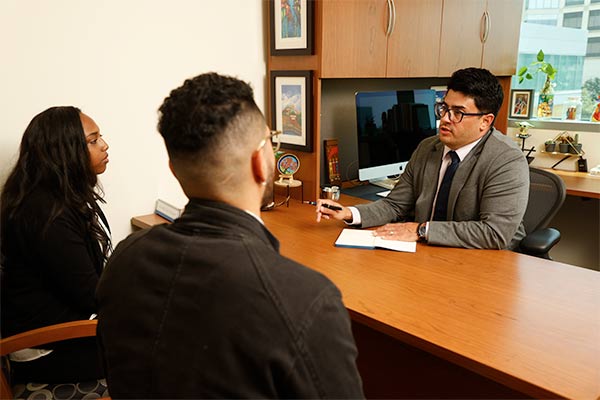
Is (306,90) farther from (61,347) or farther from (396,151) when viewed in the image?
(61,347)

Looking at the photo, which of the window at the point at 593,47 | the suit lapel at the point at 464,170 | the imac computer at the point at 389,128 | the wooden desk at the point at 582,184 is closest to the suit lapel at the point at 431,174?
the suit lapel at the point at 464,170

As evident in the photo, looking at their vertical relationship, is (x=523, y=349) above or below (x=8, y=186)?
below

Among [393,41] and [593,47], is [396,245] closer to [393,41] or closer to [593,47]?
[393,41]

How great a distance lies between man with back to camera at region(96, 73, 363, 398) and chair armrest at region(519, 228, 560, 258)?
1.53 meters

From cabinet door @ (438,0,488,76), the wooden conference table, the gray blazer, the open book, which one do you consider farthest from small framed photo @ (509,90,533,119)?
the open book

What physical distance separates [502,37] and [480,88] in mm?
1607

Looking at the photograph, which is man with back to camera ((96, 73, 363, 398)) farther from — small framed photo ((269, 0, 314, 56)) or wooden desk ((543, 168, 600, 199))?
wooden desk ((543, 168, 600, 199))

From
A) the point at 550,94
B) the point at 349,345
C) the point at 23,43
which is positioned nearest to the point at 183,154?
the point at 349,345

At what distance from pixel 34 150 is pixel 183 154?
0.96 m

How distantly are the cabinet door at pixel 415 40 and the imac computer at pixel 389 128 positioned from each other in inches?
5.8

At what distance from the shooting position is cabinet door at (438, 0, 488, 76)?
2.88m

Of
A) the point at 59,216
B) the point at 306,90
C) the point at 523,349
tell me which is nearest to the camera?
the point at 523,349

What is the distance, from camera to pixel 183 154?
85 centimetres

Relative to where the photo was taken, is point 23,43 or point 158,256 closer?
point 158,256
